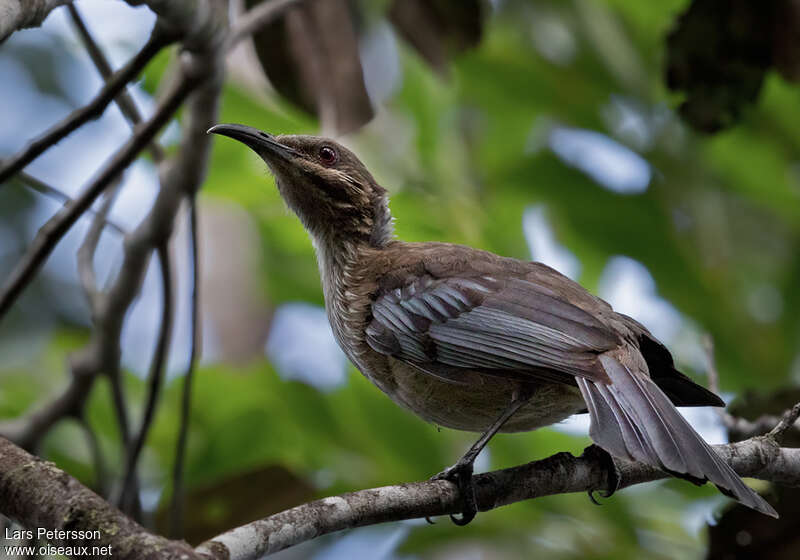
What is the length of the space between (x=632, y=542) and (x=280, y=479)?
6.48ft

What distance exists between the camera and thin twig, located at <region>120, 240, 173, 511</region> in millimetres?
4281

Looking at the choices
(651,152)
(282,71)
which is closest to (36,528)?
(282,71)

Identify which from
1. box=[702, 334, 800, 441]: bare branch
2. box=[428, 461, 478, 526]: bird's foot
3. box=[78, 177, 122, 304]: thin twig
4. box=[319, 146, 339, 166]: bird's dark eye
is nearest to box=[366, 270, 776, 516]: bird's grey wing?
box=[428, 461, 478, 526]: bird's foot

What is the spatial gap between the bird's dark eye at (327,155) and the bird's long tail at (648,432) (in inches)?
69.3

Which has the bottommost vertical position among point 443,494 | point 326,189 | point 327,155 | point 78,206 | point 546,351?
point 443,494

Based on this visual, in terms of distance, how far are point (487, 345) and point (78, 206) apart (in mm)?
1667

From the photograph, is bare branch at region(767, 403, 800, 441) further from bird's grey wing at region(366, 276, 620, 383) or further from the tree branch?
bird's grey wing at region(366, 276, 620, 383)

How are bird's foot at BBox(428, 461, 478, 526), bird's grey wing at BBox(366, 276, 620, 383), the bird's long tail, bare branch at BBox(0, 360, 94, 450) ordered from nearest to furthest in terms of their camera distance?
the bird's long tail < bird's foot at BBox(428, 461, 478, 526) < bird's grey wing at BBox(366, 276, 620, 383) < bare branch at BBox(0, 360, 94, 450)

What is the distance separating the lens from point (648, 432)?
3.06m

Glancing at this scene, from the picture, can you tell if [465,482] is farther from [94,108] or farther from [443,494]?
[94,108]

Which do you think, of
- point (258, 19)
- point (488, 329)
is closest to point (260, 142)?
point (258, 19)

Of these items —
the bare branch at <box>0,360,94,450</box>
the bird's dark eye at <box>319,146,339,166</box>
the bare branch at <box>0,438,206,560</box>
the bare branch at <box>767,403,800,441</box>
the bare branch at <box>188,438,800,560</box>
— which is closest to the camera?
the bare branch at <box>0,438,206,560</box>

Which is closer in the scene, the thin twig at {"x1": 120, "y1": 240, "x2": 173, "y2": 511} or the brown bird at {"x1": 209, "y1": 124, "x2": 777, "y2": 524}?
the brown bird at {"x1": 209, "y1": 124, "x2": 777, "y2": 524}

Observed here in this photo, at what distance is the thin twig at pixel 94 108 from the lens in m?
3.44
